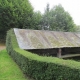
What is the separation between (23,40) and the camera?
13172mm

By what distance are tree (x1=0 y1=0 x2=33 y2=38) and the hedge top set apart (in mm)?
10656

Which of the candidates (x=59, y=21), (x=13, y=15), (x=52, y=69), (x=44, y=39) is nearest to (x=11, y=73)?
(x=52, y=69)

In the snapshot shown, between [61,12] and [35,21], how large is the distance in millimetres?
10965

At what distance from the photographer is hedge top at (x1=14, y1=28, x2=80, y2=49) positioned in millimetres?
12966

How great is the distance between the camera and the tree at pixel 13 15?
25.1 m

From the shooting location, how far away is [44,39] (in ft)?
48.3

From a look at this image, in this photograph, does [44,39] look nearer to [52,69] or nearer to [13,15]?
[52,69]

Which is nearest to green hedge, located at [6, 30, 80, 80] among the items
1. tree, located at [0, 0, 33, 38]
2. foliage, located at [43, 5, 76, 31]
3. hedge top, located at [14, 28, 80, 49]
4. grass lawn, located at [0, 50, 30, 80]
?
grass lawn, located at [0, 50, 30, 80]

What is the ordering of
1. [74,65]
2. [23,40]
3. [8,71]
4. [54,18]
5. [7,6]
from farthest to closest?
[54,18] < [7,6] < [23,40] < [8,71] < [74,65]

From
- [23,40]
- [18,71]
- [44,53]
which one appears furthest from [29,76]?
[44,53]

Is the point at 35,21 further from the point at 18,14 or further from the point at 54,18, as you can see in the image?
the point at 54,18

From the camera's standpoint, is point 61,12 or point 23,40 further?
point 61,12

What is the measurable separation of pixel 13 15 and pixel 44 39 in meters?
12.3

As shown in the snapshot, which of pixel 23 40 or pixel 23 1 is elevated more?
pixel 23 1
